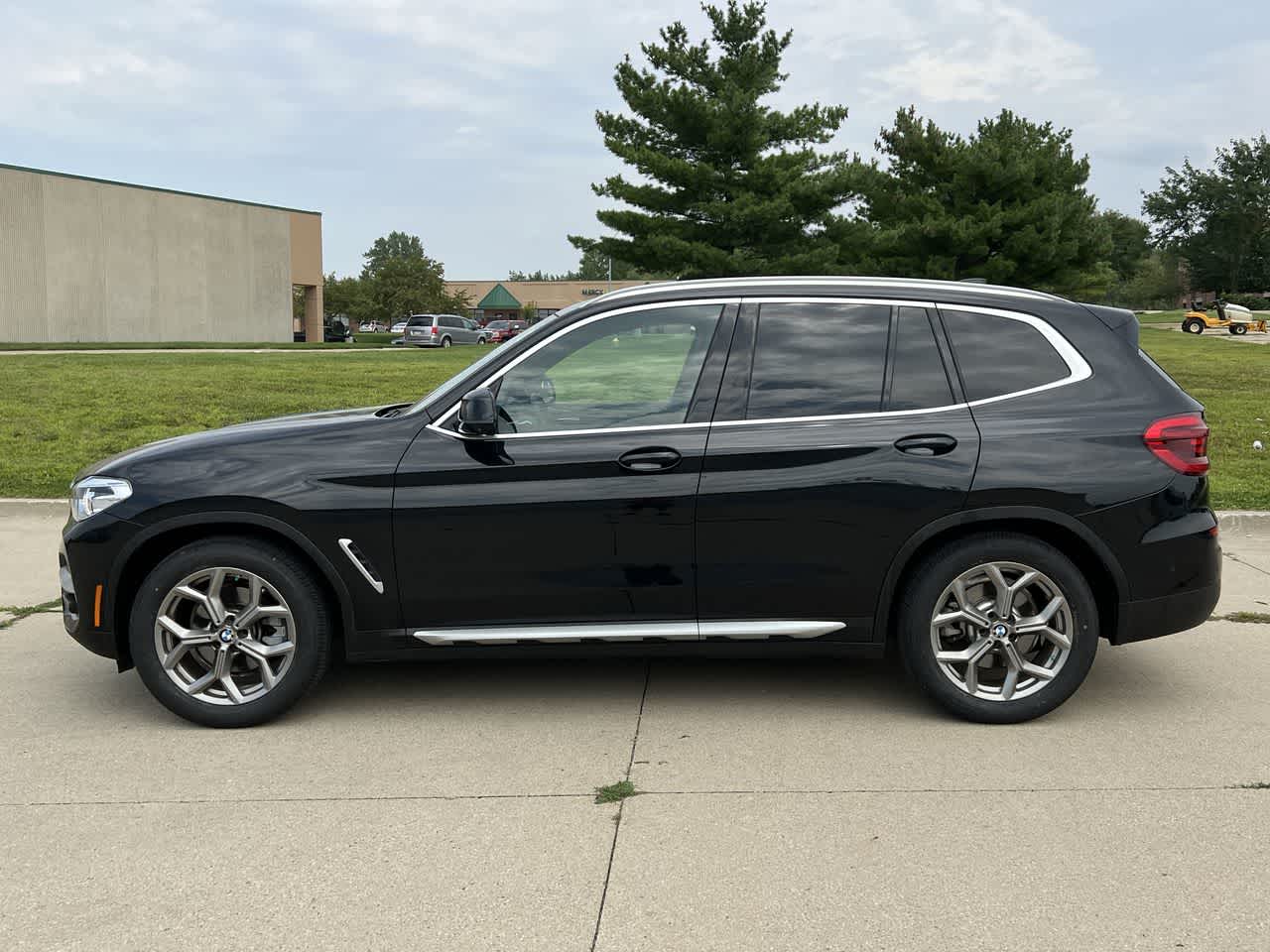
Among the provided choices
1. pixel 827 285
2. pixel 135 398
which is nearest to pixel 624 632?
pixel 827 285

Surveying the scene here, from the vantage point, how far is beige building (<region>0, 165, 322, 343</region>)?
49.8 m

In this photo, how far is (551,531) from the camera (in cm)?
491

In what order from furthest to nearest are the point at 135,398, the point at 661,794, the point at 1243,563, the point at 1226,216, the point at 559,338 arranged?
the point at 1226,216
the point at 135,398
the point at 1243,563
the point at 559,338
the point at 661,794

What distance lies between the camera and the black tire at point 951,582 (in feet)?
16.1

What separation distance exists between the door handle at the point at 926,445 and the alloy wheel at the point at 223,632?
8.28 feet

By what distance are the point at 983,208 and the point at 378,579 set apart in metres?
41.7

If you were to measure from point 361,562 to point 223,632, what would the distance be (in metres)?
0.62

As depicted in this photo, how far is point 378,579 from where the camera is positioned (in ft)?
16.3

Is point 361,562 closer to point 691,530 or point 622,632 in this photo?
point 622,632

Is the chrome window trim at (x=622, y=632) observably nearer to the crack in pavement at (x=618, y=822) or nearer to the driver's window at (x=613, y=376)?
the crack in pavement at (x=618, y=822)

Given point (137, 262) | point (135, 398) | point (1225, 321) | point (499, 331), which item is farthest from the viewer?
point (499, 331)

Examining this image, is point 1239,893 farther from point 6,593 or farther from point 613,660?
point 6,593

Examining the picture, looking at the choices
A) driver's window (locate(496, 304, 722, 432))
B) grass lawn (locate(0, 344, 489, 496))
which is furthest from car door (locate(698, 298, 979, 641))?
grass lawn (locate(0, 344, 489, 496))

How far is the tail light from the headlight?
13.4 ft
